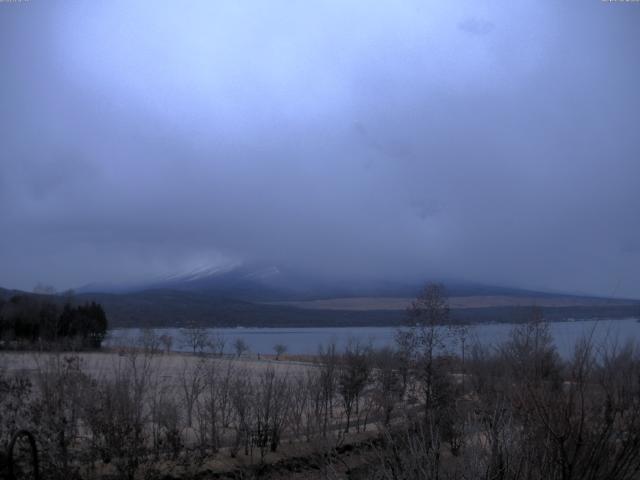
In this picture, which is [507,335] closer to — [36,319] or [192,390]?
[192,390]

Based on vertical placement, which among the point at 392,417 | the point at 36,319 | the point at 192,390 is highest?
the point at 192,390

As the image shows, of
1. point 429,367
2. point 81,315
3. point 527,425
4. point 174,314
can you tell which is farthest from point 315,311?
point 527,425

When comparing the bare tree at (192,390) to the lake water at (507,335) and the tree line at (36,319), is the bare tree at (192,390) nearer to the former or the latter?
the lake water at (507,335)

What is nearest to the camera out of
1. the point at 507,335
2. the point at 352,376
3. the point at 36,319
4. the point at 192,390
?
the point at 192,390

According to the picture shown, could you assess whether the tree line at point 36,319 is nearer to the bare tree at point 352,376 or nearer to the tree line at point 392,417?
the bare tree at point 352,376

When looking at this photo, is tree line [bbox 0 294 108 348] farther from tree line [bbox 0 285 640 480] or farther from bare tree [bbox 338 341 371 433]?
tree line [bbox 0 285 640 480]

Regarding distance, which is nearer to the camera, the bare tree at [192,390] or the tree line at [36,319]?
the bare tree at [192,390]

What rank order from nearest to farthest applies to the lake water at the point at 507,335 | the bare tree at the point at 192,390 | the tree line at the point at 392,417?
the tree line at the point at 392,417 < the lake water at the point at 507,335 < the bare tree at the point at 192,390

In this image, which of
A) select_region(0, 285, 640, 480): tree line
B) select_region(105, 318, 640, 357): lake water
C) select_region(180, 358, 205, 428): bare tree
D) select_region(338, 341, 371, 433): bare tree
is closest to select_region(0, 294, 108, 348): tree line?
select_region(105, 318, 640, 357): lake water

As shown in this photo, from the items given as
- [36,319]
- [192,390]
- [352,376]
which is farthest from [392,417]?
Result: [36,319]

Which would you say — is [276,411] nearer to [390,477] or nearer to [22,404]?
[22,404]

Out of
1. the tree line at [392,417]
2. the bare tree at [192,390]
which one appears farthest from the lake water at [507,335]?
the bare tree at [192,390]

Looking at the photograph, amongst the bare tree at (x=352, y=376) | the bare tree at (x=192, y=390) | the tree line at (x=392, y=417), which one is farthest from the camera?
the bare tree at (x=352, y=376)

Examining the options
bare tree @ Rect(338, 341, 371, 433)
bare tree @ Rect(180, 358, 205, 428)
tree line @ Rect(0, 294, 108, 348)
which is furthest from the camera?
tree line @ Rect(0, 294, 108, 348)
